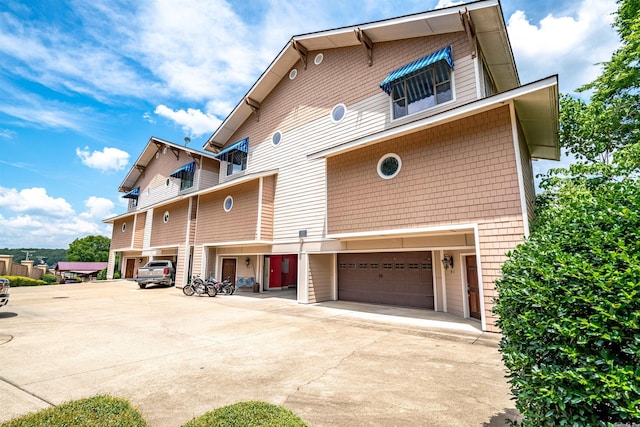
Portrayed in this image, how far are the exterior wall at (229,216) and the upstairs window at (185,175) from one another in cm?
362

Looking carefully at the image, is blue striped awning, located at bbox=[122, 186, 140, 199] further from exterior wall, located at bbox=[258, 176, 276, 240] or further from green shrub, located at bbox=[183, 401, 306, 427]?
green shrub, located at bbox=[183, 401, 306, 427]

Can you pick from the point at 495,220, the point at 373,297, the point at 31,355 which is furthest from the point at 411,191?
the point at 31,355

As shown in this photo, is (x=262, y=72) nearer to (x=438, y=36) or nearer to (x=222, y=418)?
(x=438, y=36)

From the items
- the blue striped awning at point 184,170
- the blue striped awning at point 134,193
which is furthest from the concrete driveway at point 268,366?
the blue striped awning at point 134,193

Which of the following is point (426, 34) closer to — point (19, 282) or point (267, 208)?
point (267, 208)

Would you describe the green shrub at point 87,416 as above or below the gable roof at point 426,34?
below

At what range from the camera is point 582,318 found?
6.35 feet

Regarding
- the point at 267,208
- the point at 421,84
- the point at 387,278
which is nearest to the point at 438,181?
the point at 421,84

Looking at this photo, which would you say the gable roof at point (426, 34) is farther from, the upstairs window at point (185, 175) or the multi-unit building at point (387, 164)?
the upstairs window at point (185, 175)

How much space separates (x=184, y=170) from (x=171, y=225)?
388cm

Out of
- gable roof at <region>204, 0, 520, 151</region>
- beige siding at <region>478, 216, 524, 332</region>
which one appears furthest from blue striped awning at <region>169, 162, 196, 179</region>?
beige siding at <region>478, 216, 524, 332</region>

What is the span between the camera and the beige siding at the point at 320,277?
40.0 feet

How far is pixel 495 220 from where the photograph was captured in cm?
732

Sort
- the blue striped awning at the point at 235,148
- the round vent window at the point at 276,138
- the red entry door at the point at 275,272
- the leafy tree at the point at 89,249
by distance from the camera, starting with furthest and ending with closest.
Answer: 1. the leafy tree at the point at 89,249
2. the red entry door at the point at 275,272
3. the blue striped awning at the point at 235,148
4. the round vent window at the point at 276,138
